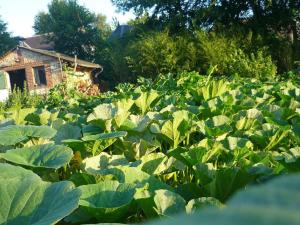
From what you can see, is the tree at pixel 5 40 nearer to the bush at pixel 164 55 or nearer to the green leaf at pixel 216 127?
the bush at pixel 164 55

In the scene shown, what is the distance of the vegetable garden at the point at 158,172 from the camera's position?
0.16 metres

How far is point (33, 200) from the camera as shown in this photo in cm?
86

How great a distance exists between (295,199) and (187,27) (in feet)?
77.8

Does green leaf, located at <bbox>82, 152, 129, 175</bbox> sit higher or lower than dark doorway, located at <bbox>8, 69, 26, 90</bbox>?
higher

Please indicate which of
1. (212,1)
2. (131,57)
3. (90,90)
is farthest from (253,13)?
(90,90)

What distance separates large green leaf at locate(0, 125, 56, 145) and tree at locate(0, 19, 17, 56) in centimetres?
4692

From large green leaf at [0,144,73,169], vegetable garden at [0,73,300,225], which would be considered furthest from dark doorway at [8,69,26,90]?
large green leaf at [0,144,73,169]

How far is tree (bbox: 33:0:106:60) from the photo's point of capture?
4562 centimetres

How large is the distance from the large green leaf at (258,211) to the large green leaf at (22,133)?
1.48 m

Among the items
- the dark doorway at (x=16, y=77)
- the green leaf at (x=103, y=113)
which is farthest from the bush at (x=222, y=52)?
the dark doorway at (x=16, y=77)

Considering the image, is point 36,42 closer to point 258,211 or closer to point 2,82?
point 2,82

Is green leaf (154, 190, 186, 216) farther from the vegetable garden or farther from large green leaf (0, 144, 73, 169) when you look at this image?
large green leaf (0, 144, 73, 169)

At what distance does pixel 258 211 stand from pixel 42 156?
1295 mm

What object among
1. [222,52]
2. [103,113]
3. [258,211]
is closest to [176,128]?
[103,113]
